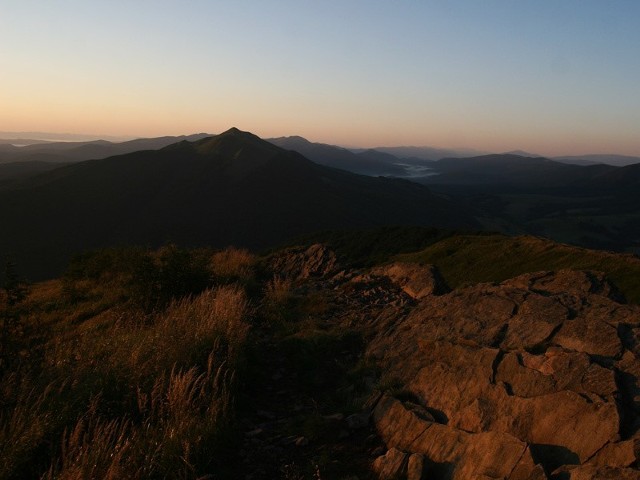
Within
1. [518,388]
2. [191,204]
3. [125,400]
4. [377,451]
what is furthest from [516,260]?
[191,204]

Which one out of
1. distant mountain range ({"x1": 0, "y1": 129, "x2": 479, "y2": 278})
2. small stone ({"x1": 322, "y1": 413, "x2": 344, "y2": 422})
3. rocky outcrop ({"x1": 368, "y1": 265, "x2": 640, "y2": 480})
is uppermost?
rocky outcrop ({"x1": 368, "y1": 265, "x2": 640, "y2": 480})

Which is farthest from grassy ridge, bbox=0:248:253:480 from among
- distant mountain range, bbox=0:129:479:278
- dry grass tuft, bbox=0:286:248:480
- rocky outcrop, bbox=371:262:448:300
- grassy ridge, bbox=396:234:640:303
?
distant mountain range, bbox=0:129:479:278

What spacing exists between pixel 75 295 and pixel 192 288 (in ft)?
23.4

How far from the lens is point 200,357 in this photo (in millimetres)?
6250

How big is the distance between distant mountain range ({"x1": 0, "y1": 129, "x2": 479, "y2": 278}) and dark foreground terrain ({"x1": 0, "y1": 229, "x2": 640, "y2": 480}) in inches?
2154

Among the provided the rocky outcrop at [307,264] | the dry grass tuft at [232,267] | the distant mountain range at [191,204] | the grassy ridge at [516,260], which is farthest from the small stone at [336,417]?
the distant mountain range at [191,204]

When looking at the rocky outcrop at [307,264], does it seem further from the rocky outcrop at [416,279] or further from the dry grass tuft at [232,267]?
the rocky outcrop at [416,279]

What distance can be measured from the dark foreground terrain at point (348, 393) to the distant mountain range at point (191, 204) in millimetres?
54704

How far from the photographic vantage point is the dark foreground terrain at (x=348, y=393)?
395cm

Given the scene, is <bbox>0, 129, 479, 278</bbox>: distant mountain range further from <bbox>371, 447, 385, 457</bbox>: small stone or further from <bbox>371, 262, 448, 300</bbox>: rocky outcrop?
<bbox>371, 447, 385, 457</bbox>: small stone

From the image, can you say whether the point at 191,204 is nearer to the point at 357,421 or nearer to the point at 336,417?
the point at 336,417

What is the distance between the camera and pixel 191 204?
88312 mm

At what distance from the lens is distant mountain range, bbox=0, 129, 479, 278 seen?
7012 cm

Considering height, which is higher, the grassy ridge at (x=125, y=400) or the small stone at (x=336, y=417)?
the grassy ridge at (x=125, y=400)
